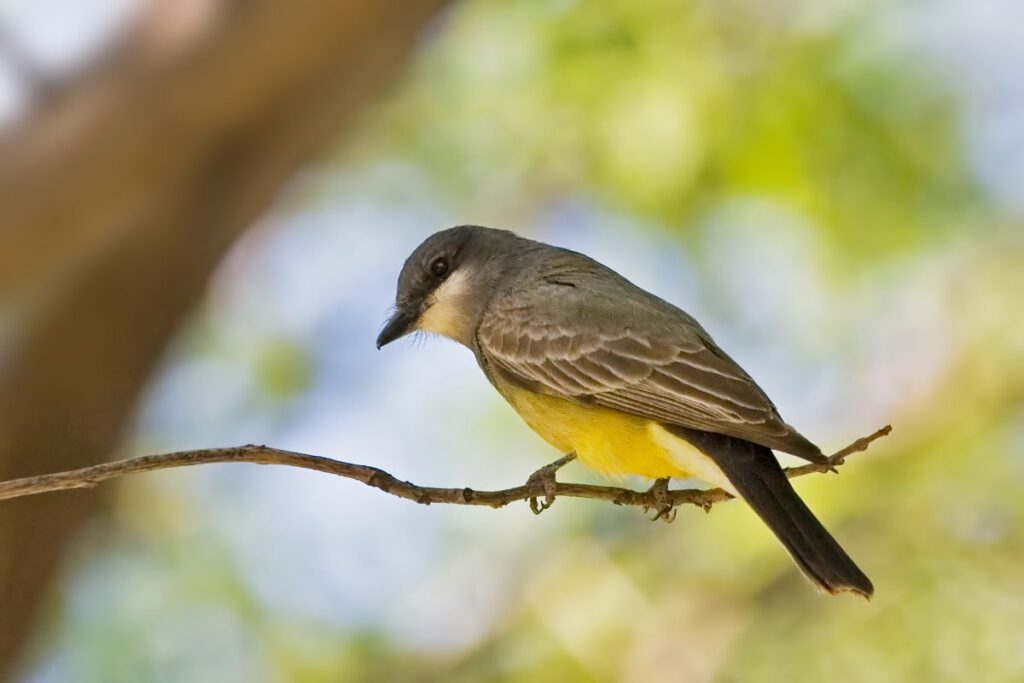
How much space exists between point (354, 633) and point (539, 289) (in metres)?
2.80

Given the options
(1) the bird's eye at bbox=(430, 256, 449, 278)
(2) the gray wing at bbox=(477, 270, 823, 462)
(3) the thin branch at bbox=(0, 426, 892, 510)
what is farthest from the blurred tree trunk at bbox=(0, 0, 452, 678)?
(3) the thin branch at bbox=(0, 426, 892, 510)

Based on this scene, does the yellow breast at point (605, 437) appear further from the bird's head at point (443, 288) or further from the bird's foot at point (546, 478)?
the bird's head at point (443, 288)

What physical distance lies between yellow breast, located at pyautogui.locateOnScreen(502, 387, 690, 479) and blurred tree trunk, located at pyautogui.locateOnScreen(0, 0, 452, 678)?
9.40 feet

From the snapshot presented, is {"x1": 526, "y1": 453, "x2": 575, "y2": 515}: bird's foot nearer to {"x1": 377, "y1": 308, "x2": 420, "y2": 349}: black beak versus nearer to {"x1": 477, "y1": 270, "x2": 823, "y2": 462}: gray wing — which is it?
{"x1": 477, "y1": 270, "x2": 823, "y2": 462}: gray wing

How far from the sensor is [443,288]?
217 inches

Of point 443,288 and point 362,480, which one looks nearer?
point 362,480

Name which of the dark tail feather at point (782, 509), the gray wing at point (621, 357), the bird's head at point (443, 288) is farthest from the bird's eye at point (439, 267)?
the dark tail feather at point (782, 509)

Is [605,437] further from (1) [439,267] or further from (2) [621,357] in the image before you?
(1) [439,267]

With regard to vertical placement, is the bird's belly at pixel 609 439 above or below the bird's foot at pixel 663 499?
above

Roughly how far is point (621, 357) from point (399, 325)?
108 cm

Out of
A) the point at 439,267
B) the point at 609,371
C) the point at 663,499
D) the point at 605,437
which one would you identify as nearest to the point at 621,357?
the point at 609,371

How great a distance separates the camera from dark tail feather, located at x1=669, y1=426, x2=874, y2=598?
3.51 m

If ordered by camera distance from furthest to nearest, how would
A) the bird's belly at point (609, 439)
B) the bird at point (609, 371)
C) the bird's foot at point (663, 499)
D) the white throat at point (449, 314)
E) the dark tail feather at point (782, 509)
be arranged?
the white throat at point (449, 314) < the bird's foot at point (663, 499) < the bird's belly at point (609, 439) < the bird at point (609, 371) < the dark tail feather at point (782, 509)

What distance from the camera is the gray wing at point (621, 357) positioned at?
13.9 feet
